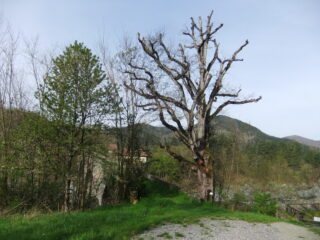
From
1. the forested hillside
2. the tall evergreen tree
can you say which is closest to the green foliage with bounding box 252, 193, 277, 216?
the forested hillside

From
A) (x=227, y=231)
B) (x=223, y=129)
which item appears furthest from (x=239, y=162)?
(x=227, y=231)

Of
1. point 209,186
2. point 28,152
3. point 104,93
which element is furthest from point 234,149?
point 28,152

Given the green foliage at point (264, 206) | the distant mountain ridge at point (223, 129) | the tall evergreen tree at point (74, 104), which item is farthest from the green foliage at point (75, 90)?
the green foliage at point (264, 206)

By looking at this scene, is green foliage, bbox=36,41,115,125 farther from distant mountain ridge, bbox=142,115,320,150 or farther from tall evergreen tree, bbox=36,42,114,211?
distant mountain ridge, bbox=142,115,320,150

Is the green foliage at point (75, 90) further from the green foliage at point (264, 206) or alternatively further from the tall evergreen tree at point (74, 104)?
the green foliage at point (264, 206)

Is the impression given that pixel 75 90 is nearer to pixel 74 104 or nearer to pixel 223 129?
pixel 74 104

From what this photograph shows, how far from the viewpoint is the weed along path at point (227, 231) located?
5859 mm

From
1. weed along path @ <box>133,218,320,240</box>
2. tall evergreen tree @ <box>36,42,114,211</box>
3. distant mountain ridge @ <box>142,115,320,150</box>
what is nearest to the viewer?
weed along path @ <box>133,218,320,240</box>

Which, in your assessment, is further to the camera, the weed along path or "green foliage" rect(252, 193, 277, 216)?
"green foliage" rect(252, 193, 277, 216)

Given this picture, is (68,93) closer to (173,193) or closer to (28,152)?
(28,152)

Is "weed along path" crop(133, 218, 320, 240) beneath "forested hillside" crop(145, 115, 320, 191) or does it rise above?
beneath

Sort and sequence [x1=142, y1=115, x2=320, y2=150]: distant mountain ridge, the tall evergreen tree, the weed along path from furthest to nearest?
[x1=142, y1=115, x2=320, y2=150]: distant mountain ridge → the tall evergreen tree → the weed along path

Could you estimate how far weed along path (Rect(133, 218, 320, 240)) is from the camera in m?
5.86

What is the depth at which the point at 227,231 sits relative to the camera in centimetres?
676
